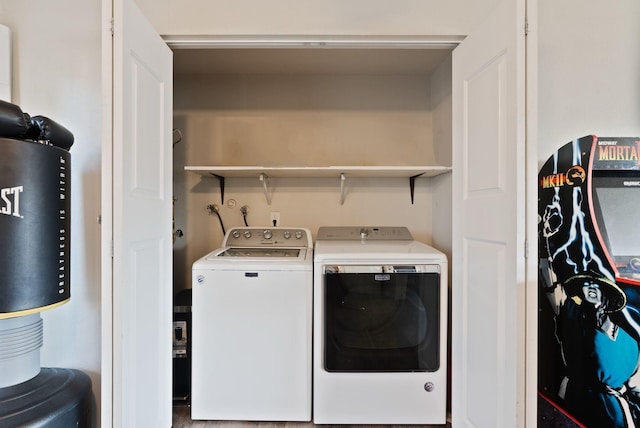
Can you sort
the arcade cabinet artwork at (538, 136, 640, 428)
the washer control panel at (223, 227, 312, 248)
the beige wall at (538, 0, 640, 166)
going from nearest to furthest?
the arcade cabinet artwork at (538, 136, 640, 428), the beige wall at (538, 0, 640, 166), the washer control panel at (223, 227, 312, 248)

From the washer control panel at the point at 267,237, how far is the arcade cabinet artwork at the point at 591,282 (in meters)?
1.40

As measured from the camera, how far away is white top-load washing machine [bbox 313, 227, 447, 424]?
173 cm

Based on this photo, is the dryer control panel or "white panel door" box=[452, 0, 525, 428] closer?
"white panel door" box=[452, 0, 525, 428]

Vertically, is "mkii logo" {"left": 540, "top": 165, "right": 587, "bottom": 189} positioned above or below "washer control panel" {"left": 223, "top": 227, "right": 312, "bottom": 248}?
above

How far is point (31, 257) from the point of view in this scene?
113cm

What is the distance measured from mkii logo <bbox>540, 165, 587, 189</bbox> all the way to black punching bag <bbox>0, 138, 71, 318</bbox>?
2084 millimetres

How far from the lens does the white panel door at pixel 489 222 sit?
3.87 feet

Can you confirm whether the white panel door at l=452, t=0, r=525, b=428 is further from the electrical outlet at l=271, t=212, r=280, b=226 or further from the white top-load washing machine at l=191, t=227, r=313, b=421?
the electrical outlet at l=271, t=212, r=280, b=226

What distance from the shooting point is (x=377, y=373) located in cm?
175

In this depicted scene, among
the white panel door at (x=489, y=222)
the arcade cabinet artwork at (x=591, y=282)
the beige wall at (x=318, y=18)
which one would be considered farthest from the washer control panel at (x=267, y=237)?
the arcade cabinet artwork at (x=591, y=282)

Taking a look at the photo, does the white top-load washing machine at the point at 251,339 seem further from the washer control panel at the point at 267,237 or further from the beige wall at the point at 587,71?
the beige wall at the point at 587,71

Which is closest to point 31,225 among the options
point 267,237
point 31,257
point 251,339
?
point 31,257

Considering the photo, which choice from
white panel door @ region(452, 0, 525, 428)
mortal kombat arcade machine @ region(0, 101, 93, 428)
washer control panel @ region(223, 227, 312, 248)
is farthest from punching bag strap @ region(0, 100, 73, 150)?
white panel door @ region(452, 0, 525, 428)

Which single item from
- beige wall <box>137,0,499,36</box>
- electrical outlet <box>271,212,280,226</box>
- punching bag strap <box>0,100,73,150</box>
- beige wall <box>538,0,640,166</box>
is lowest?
Answer: electrical outlet <box>271,212,280,226</box>
